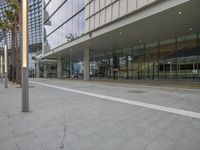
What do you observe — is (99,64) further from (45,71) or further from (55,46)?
(45,71)

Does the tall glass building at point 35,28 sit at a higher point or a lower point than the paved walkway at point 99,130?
higher

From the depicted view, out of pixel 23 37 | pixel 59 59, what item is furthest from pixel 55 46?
pixel 23 37

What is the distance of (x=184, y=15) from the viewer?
15.0 m

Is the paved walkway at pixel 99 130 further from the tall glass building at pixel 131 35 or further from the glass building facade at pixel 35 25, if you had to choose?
the glass building facade at pixel 35 25

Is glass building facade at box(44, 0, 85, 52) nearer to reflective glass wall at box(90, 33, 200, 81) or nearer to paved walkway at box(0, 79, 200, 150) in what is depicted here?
reflective glass wall at box(90, 33, 200, 81)

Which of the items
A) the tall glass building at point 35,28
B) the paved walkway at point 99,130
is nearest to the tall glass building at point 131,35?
the paved walkway at point 99,130

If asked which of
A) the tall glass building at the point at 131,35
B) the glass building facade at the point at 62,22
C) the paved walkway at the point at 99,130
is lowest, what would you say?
the paved walkway at the point at 99,130

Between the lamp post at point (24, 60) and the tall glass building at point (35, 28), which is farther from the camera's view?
the tall glass building at point (35, 28)

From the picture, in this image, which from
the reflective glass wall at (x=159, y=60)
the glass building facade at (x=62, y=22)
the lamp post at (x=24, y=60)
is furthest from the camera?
the glass building facade at (x=62, y=22)

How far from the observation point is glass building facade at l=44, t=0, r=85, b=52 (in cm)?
2648

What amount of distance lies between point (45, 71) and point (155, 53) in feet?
110

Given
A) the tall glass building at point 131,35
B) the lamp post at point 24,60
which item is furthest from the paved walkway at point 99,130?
the tall glass building at point 131,35

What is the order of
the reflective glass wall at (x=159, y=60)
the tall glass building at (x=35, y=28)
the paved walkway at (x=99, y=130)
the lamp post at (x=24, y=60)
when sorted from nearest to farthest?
1. the paved walkway at (x=99, y=130)
2. the lamp post at (x=24, y=60)
3. the reflective glass wall at (x=159, y=60)
4. the tall glass building at (x=35, y=28)

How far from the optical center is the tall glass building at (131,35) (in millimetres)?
15336
